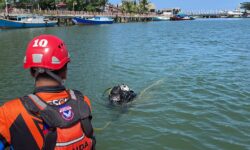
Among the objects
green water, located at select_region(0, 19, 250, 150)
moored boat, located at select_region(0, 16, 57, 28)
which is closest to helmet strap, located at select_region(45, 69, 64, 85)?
green water, located at select_region(0, 19, 250, 150)

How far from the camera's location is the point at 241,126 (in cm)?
959

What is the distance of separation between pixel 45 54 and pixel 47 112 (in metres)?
0.46

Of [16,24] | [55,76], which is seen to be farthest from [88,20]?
[55,76]

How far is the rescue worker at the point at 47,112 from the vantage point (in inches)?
103

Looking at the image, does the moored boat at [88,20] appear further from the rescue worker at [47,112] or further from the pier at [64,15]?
the rescue worker at [47,112]

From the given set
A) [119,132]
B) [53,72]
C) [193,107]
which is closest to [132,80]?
[193,107]

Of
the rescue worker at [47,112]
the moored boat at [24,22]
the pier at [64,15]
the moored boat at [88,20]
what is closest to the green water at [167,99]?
the rescue worker at [47,112]

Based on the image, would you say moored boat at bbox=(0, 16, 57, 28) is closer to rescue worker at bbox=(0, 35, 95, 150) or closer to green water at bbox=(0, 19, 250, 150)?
green water at bbox=(0, 19, 250, 150)

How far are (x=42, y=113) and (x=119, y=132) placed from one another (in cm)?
678

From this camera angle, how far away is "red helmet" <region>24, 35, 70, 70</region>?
108 inches

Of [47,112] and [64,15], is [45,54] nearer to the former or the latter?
[47,112]

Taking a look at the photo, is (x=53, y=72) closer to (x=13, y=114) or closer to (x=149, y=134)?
(x=13, y=114)

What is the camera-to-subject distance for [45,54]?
108 inches

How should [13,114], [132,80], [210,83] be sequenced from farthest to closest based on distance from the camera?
Result: 1. [132,80]
2. [210,83]
3. [13,114]
